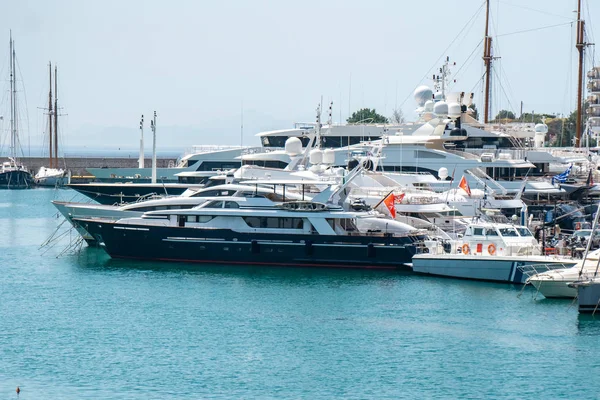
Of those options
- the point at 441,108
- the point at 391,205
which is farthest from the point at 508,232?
the point at 441,108

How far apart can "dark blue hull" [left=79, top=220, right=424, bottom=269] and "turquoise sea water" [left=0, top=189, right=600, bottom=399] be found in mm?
699

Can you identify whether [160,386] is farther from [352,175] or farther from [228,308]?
[352,175]

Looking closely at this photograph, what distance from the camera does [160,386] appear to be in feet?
92.0

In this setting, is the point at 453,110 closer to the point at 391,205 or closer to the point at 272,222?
the point at 391,205

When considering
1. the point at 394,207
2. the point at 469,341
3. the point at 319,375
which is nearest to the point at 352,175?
the point at 394,207

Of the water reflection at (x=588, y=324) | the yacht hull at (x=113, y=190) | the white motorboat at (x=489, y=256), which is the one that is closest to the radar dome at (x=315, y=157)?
the yacht hull at (x=113, y=190)

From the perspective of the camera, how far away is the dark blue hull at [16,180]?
372 feet

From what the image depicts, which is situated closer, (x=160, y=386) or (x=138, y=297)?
(x=160, y=386)

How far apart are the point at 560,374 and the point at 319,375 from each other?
684 cm

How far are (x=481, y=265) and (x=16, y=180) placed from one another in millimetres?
81433

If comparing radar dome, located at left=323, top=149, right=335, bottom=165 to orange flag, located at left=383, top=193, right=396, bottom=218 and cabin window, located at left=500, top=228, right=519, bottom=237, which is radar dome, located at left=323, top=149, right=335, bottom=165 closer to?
orange flag, located at left=383, top=193, right=396, bottom=218

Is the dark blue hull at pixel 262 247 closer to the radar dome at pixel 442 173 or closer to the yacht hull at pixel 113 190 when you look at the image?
the radar dome at pixel 442 173

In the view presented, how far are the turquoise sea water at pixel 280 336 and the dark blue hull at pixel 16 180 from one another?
226ft

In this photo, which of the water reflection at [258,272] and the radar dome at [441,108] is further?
the radar dome at [441,108]
